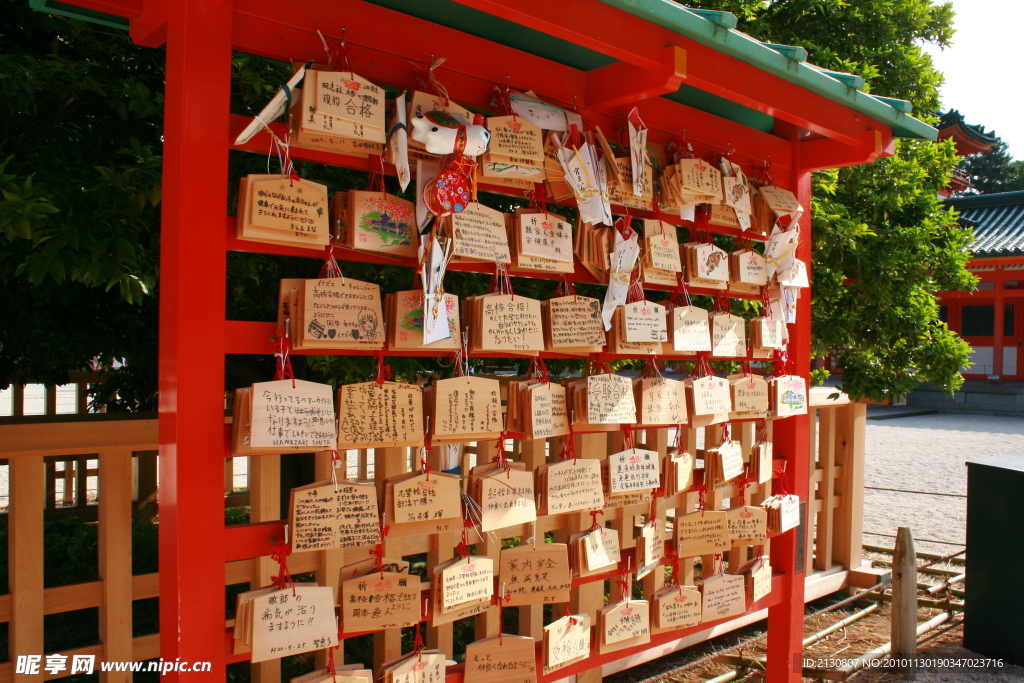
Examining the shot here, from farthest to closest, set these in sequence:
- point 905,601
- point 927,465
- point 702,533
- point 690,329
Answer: point 927,465, point 905,601, point 702,533, point 690,329

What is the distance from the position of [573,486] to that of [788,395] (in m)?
1.16

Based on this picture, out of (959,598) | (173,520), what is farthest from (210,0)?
(959,598)

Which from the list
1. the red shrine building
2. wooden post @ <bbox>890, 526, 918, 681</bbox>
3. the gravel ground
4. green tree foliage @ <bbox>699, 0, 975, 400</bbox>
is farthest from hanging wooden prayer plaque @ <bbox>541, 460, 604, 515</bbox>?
the red shrine building

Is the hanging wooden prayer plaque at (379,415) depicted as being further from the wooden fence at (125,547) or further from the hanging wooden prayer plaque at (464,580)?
the wooden fence at (125,547)

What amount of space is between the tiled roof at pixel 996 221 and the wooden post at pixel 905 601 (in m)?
13.6

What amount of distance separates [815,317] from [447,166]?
3.33 meters

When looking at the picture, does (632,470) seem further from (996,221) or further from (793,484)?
(996,221)

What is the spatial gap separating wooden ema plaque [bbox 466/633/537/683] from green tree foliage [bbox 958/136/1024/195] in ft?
114

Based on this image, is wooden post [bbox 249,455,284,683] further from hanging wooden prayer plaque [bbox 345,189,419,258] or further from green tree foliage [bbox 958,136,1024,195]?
green tree foliage [bbox 958,136,1024,195]

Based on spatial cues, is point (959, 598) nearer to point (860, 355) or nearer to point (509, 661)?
point (860, 355)

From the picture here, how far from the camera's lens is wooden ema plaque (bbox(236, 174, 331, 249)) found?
1.60 metres

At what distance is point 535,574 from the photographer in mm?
2189

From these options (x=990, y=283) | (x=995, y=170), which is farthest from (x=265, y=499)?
(x=995, y=170)

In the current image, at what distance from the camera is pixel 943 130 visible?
17.8 m
